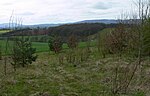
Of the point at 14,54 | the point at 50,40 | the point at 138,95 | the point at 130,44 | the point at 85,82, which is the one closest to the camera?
the point at 138,95

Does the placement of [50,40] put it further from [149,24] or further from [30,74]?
[30,74]

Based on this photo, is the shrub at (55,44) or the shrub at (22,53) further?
the shrub at (55,44)

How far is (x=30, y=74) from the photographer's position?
501 inches

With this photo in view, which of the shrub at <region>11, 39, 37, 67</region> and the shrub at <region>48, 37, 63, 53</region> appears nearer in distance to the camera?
the shrub at <region>11, 39, 37, 67</region>

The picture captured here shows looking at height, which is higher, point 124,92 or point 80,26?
point 80,26

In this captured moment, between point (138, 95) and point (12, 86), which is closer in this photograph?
point (138, 95)

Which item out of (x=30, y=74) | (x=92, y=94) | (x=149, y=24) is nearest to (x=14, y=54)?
(x=30, y=74)

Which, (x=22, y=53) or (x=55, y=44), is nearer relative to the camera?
(x=22, y=53)

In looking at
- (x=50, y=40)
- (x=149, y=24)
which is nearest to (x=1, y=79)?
(x=149, y=24)

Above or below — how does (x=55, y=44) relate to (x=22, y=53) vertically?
below

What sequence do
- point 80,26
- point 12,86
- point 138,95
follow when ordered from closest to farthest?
point 138,95 → point 12,86 → point 80,26

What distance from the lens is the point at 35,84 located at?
1026cm

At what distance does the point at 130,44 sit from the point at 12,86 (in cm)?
1143

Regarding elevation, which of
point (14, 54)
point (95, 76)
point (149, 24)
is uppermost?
point (149, 24)
